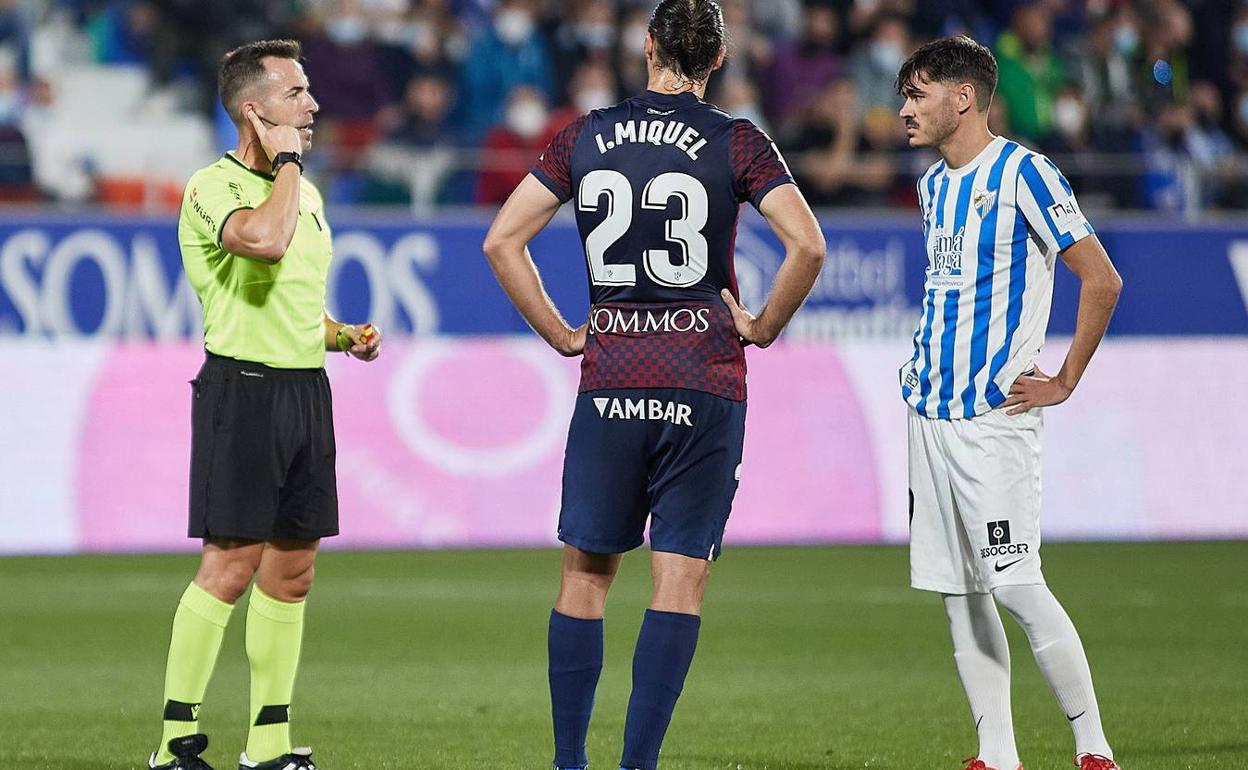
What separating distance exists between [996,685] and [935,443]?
759 millimetres

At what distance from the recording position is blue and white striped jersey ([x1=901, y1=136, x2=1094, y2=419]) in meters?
5.52

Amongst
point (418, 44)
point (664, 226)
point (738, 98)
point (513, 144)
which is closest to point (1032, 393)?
point (664, 226)

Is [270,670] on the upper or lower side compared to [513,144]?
lower

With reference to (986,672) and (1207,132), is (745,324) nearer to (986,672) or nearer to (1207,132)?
(986,672)

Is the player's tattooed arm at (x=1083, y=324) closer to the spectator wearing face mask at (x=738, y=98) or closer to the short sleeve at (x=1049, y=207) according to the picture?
the short sleeve at (x=1049, y=207)

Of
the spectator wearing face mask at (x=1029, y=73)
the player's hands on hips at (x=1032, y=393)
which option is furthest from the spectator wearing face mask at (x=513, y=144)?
the player's hands on hips at (x=1032, y=393)

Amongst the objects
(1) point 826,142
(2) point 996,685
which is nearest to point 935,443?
(2) point 996,685

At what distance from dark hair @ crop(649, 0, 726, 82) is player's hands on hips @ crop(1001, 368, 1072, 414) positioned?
133cm

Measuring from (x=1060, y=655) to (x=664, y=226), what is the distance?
5.79ft

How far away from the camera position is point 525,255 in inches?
211

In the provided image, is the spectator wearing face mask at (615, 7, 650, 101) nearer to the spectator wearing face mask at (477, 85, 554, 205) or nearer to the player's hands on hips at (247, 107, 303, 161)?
the spectator wearing face mask at (477, 85, 554, 205)

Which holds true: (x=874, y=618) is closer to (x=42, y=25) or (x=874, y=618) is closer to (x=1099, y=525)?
(x=1099, y=525)

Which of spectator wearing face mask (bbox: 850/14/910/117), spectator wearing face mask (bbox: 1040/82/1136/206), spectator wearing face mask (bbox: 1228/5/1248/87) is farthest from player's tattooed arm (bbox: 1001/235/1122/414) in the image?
spectator wearing face mask (bbox: 1228/5/1248/87)

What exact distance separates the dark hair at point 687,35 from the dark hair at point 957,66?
755 mm
